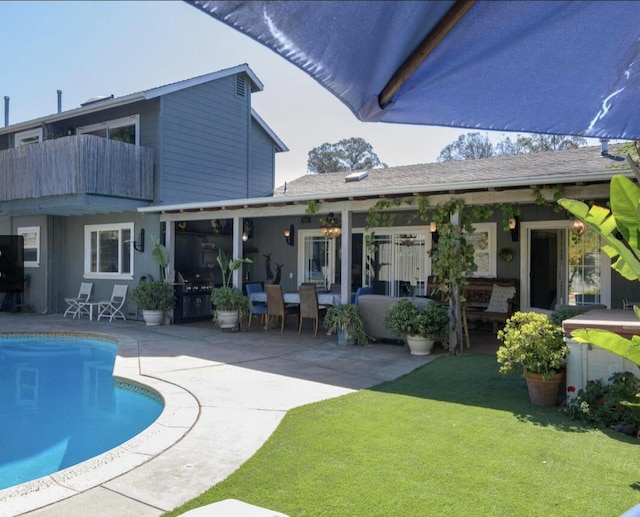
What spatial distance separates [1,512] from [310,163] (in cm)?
3956

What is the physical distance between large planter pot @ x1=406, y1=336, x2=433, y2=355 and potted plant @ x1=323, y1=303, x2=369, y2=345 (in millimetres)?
1165

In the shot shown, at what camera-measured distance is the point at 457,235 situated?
8.73 m

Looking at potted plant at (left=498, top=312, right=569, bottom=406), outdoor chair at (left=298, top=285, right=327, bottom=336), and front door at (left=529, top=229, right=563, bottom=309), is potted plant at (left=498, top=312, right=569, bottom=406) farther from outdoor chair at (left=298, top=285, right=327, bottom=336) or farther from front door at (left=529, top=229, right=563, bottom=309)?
front door at (left=529, top=229, right=563, bottom=309)

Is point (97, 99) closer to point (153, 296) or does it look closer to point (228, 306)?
point (153, 296)

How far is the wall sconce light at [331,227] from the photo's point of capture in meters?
12.8

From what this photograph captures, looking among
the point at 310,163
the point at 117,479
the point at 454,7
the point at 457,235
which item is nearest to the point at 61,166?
the point at 457,235

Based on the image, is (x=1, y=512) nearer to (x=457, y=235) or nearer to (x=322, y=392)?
(x=322, y=392)

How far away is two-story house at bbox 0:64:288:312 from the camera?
13.0 m

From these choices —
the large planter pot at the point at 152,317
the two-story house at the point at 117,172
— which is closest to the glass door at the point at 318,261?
the two-story house at the point at 117,172

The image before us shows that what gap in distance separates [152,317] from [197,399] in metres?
7.09

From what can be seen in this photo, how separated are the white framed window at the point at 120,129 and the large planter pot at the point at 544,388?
1202 centimetres

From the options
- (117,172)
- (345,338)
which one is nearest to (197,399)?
(345,338)

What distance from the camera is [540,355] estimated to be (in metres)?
5.57

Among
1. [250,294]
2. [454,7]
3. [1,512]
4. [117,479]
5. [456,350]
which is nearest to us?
[454,7]
